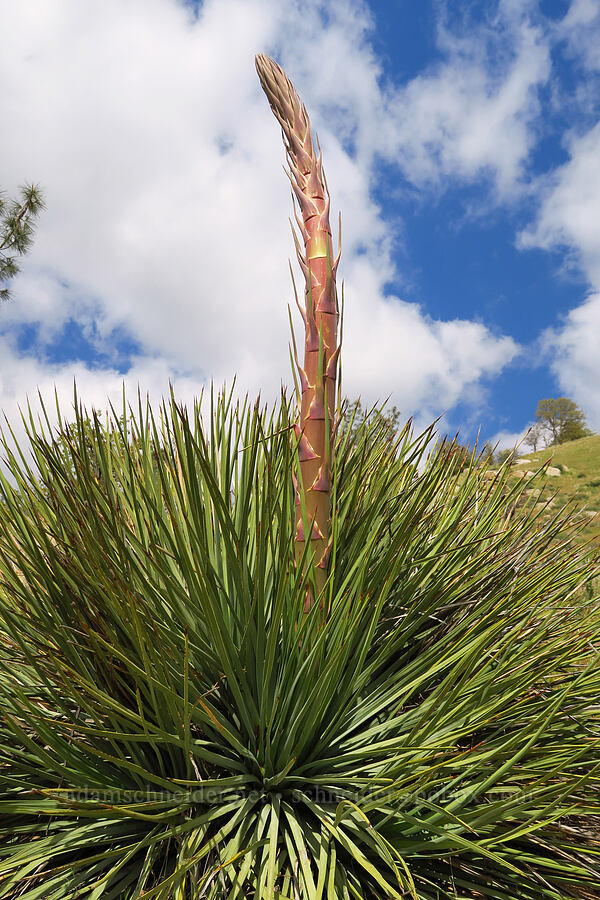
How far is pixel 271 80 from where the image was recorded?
7.17 feet

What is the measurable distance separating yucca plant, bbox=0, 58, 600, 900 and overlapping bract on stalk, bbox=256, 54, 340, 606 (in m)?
0.04

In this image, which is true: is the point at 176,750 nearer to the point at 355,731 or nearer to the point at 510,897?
the point at 355,731

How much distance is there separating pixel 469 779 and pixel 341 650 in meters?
0.62

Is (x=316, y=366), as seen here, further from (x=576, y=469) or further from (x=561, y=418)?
(x=561, y=418)

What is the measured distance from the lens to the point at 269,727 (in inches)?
62.1

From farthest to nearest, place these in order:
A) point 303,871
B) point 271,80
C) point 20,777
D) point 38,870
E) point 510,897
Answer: point 271,80
point 20,777
point 38,870
point 510,897
point 303,871

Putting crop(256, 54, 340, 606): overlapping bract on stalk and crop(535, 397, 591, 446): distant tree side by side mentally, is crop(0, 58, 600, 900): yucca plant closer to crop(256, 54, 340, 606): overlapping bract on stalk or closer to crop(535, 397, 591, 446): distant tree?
crop(256, 54, 340, 606): overlapping bract on stalk

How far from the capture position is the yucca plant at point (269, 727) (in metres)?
1.47

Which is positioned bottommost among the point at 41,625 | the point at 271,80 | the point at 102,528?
the point at 41,625

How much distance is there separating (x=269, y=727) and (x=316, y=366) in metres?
1.16

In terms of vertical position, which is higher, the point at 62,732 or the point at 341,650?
the point at 341,650

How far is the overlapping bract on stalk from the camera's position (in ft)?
6.37

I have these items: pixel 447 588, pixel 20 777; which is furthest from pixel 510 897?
pixel 20 777

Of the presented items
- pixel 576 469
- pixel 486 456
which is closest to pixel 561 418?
pixel 576 469
